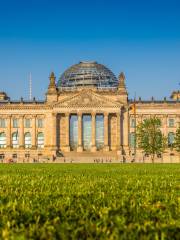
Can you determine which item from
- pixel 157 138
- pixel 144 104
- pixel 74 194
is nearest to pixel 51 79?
pixel 144 104

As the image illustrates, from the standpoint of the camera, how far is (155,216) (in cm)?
699

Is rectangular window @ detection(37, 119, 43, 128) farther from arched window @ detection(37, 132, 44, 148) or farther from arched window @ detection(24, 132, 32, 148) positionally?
arched window @ detection(24, 132, 32, 148)

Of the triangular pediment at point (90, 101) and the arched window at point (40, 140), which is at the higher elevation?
the triangular pediment at point (90, 101)

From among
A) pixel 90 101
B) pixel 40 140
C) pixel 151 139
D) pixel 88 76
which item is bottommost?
pixel 151 139

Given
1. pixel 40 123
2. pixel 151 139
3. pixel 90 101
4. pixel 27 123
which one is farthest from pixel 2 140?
pixel 151 139

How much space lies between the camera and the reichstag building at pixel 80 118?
12019 centimetres

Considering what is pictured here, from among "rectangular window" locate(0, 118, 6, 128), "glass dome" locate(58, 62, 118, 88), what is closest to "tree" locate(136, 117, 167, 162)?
"glass dome" locate(58, 62, 118, 88)

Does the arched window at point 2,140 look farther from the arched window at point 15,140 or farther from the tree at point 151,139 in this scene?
the tree at point 151,139

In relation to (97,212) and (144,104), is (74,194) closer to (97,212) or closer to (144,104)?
(97,212)

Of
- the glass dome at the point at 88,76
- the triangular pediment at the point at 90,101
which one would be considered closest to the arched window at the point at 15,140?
the triangular pediment at the point at 90,101

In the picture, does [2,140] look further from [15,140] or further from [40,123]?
[40,123]

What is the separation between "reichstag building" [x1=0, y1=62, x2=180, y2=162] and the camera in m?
120

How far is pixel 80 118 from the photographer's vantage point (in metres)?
121

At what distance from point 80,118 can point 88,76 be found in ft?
42.7
